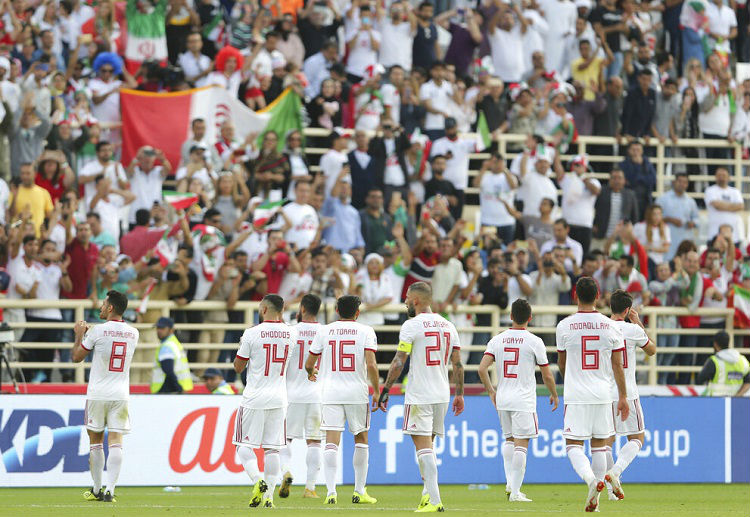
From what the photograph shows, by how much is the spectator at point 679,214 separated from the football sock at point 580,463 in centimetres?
1325

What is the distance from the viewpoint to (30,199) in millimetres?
23125

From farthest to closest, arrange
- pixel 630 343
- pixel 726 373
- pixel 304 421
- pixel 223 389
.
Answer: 1. pixel 726 373
2. pixel 223 389
3. pixel 304 421
4. pixel 630 343

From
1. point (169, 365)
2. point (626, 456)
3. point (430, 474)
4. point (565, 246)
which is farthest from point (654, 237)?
point (430, 474)

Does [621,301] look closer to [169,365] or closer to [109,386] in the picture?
[109,386]

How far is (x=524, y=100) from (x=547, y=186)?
2108 mm

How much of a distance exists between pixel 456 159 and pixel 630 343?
10.4 meters

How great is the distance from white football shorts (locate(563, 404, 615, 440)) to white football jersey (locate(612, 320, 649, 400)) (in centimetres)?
75

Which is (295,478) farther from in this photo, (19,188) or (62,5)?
(62,5)

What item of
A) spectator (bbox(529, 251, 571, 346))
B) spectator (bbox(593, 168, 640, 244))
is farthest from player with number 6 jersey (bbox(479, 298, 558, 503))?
spectator (bbox(593, 168, 640, 244))

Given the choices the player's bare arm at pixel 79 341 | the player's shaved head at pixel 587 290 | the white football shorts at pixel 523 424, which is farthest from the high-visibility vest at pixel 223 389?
the player's shaved head at pixel 587 290

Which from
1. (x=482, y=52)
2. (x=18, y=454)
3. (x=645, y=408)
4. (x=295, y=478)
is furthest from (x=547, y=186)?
(x=18, y=454)

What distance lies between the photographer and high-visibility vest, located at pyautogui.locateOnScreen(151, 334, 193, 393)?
2086 centimetres

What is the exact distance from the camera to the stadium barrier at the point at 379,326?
2220 centimetres

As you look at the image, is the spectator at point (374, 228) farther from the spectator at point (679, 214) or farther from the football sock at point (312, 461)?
the football sock at point (312, 461)
